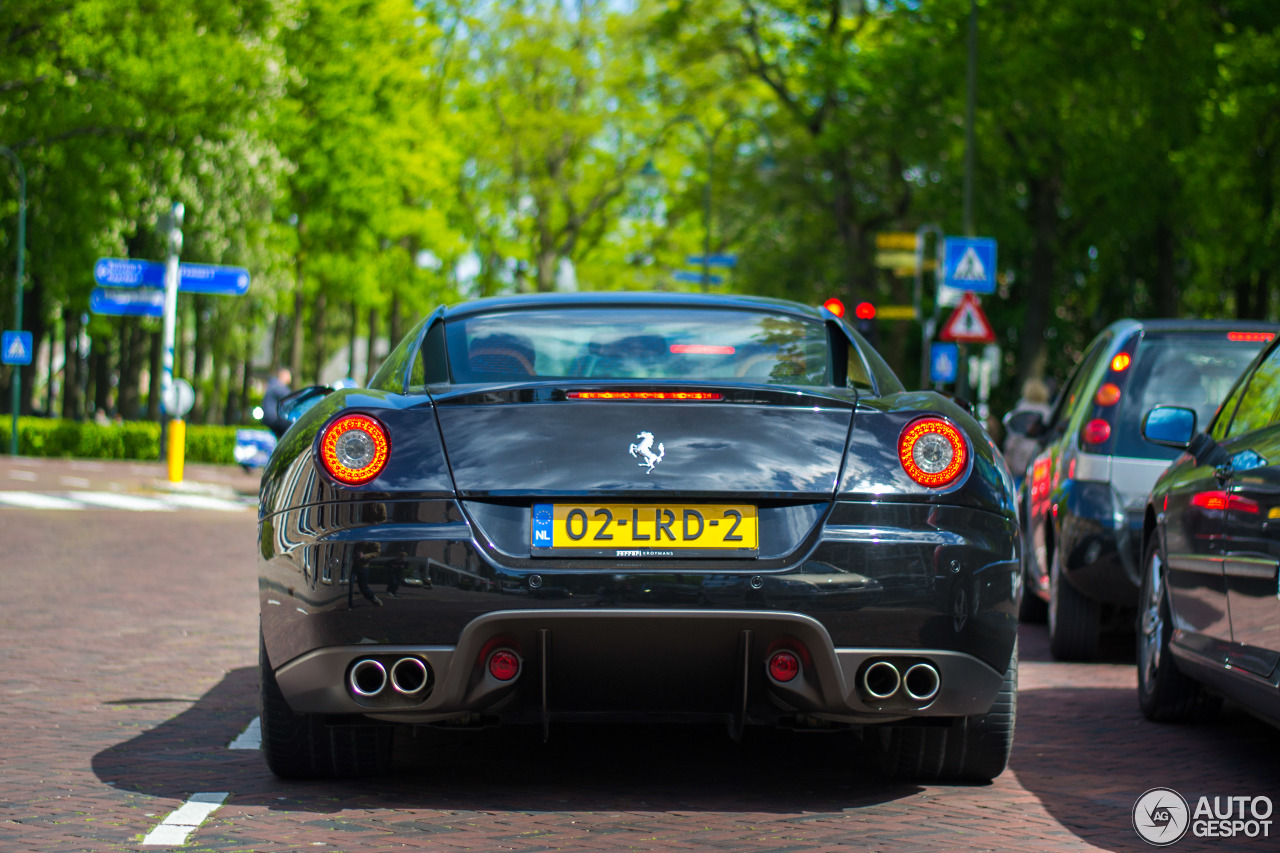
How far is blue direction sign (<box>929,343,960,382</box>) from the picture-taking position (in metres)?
29.4

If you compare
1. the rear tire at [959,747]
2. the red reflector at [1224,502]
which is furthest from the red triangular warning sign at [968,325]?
the rear tire at [959,747]

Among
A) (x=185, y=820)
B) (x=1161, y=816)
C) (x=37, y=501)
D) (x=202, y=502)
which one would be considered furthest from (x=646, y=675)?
(x=202, y=502)

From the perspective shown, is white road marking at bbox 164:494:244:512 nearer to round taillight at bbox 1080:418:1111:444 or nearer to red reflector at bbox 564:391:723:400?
round taillight at bbox 1080:418:1111:444

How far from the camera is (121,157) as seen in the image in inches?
1527

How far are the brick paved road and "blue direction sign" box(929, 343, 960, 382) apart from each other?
2131cm

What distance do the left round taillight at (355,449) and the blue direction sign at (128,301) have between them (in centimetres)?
2158

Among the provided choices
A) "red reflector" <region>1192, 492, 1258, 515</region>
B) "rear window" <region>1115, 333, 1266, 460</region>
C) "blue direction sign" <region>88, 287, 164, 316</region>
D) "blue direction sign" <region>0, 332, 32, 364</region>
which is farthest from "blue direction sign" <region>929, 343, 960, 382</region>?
"red reflector" <region>1192, 492, 1258, 515</region>

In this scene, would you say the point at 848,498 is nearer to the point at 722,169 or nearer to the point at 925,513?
the point at 925,513

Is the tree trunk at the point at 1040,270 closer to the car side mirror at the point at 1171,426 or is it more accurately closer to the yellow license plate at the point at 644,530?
the car side mirror at the point at 1171,426

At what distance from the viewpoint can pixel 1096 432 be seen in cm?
866

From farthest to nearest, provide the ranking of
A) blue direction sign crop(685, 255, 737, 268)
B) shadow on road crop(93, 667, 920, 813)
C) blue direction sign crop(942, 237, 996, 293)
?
blue direction sign crop(685, 255, 737, 268) → blue direction sign crop(942, 237, 996, 293) → shadow on road crop(93, 667, 920, 813)

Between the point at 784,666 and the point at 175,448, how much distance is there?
22.6m

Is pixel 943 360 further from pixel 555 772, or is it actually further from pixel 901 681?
pixel 901 681

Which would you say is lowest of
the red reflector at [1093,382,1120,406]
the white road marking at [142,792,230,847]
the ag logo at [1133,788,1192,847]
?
the white road marking at [142,792,230,847]
